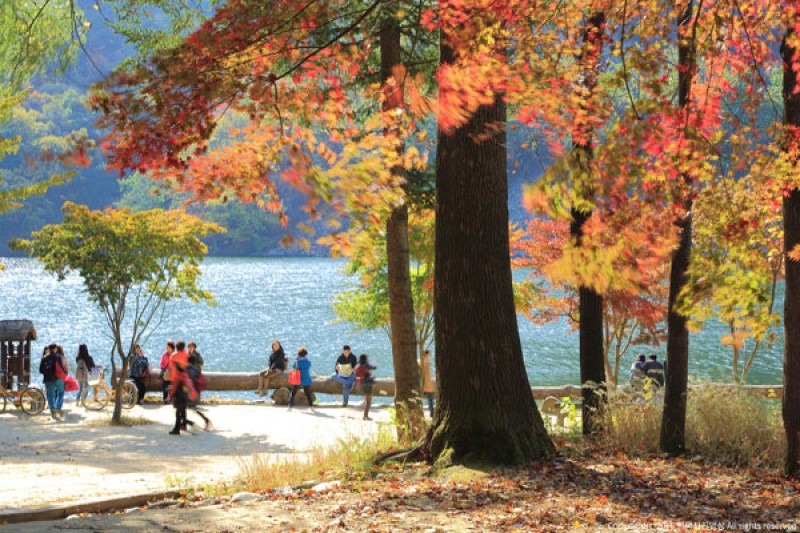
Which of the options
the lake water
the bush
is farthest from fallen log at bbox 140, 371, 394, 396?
the bush

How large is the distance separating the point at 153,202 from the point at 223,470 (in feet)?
494

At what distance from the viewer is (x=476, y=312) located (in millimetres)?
8734

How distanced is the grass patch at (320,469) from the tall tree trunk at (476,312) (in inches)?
29.9

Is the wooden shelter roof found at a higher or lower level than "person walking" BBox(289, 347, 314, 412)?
higher

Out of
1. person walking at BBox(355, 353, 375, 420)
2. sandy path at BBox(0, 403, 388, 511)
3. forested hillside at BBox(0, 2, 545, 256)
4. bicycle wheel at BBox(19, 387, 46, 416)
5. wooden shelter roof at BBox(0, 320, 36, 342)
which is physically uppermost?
forested hillside at BBox(0, 2, 545, 256)

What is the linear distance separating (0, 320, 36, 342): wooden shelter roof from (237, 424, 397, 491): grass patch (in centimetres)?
1499

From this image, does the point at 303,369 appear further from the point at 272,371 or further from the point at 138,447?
the point at 138,447

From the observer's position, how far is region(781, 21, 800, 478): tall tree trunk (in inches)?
316

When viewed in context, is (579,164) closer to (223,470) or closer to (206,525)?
(206,525)

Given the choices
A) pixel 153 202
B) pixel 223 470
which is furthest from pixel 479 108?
pixel 153 202

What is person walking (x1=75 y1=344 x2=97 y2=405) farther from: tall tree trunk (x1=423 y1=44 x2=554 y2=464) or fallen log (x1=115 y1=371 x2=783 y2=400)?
tall tree trunk (x1=423 y1=44 x2=554 y2=464)

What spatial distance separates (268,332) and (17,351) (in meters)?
36.2

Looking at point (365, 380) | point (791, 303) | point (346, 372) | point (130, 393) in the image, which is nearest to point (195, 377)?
point (365, 380)

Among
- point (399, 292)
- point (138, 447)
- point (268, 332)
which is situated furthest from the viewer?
point (268, 332)
